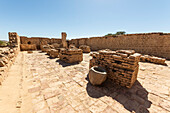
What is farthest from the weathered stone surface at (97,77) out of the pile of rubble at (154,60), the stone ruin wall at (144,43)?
the stone ruin wall at (144,43)

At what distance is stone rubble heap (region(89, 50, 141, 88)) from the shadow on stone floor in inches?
9.0

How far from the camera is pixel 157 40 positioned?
7.16 metres

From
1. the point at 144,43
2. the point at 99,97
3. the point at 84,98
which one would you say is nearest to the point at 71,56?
the point at 84,98

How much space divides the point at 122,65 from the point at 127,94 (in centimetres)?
100

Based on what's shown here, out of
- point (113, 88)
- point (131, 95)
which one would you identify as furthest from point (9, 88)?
point (131, 95)

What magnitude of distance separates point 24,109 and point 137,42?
10805 millimetres

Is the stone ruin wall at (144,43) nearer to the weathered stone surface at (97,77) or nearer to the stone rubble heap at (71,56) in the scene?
the stone rubble heap at (71,56)

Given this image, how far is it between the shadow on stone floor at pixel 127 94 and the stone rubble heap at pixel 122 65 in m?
0.23

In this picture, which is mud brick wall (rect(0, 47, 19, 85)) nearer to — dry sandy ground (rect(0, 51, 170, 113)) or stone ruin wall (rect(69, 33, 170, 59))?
dry sandy ground (rect(0, 51, 170, 113))

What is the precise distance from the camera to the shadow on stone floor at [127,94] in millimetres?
1852

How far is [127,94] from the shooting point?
7.48ft

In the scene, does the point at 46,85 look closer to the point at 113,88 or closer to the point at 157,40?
the point at 113,88

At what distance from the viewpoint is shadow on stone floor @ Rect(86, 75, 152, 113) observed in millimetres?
1852

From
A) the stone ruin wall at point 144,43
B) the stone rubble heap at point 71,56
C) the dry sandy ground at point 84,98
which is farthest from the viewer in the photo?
the stone ruin wall at point 144,43
